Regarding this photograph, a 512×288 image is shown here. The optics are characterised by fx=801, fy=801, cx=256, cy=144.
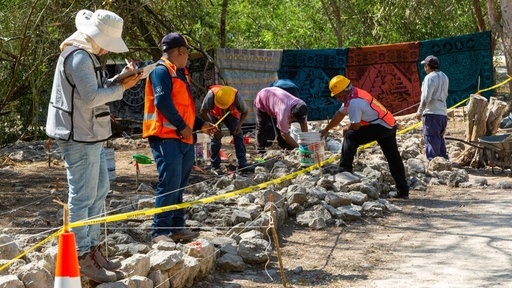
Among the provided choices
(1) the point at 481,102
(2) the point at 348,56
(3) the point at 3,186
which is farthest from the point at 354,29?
(3) the point at 3,186

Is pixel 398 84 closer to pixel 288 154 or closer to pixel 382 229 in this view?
pixel 288 154

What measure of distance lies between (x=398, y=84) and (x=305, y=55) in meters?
2.30

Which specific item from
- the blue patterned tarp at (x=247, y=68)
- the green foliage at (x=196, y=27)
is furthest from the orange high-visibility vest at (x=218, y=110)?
the blue patterned tarp at (x=247, y=68)

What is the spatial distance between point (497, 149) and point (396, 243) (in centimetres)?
477

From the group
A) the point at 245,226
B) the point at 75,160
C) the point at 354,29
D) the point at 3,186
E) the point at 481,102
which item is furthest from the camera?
the point at 354,29

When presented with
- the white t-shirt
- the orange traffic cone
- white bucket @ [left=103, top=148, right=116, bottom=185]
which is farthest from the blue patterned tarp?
the orange traffic cone

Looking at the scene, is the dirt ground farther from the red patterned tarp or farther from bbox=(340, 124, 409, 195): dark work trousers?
the red patterned tarp

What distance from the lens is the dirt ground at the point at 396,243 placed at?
20.2ft

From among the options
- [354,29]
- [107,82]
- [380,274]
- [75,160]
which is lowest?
[380,274]

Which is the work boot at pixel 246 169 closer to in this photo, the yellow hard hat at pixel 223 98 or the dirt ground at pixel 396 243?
the yellow hard hat at pixel 223 98

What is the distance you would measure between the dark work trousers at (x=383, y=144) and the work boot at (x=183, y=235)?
11.2 feet

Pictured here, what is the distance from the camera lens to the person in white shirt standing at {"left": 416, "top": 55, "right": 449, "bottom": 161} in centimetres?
1191

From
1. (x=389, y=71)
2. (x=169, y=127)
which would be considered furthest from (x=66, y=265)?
(x=389, y=71)

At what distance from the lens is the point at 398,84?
741 inches
